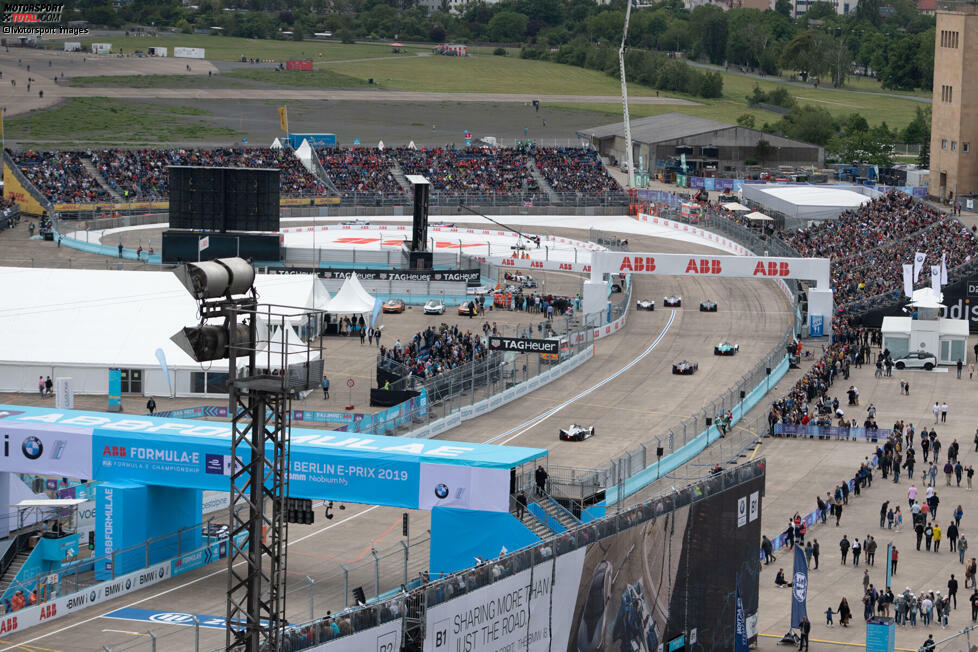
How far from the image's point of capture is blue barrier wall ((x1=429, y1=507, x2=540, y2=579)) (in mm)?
33406

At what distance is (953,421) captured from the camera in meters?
58.5

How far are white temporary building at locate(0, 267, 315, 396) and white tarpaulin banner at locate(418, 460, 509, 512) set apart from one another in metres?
23.3

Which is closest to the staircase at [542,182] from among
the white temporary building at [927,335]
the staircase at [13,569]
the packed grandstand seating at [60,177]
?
the packed grandstand seating at [60,177]

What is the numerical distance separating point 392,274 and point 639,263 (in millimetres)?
13149

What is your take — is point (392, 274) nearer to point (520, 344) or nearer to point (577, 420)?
point (520, 344)

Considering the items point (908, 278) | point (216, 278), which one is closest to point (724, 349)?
point (908, 278)

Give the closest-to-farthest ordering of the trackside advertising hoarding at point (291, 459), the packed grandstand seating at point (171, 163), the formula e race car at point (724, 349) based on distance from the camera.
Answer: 1. the trackside advertising hoarding at point (291, 459)
2. the formula e race car at point (724, 349)
3. the packed grandstand seating at point (171, 163)

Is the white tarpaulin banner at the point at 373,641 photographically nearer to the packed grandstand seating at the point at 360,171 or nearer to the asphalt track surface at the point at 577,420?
the asphalt track surface at the point at 577,420

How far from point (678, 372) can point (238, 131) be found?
93632 mm

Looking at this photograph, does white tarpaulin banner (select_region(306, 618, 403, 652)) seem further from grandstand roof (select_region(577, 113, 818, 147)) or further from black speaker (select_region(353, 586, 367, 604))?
grandstand roof (select_region(577, 113, 818, 147))

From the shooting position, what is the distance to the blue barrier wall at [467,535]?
3341 centimetres

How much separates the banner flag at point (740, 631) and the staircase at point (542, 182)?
8421 cm

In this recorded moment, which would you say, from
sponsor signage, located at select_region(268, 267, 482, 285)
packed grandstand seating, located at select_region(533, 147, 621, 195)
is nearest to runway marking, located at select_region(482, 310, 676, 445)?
sponsor signage, located at select_region(268, 267, 482, 285)

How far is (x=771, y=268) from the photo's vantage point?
74250 millimetres
